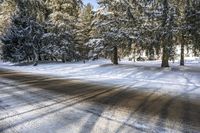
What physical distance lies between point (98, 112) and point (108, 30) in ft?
44.7

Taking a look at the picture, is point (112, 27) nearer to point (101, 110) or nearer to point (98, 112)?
point (101, 110)

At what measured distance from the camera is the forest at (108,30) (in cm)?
1694

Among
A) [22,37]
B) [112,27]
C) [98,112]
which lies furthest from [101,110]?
[22,37]

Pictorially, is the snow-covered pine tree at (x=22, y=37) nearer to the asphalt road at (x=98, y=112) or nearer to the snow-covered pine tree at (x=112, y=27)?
the snow-covered pine tree at (x=112, y=27)

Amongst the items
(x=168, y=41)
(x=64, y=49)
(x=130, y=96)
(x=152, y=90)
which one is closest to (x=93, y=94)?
(x=130, y=96)

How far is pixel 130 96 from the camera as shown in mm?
8953

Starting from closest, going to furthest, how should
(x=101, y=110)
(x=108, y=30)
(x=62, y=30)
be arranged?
(x=101, y=110) < (x=108, y=30) < (x=62, y=30)

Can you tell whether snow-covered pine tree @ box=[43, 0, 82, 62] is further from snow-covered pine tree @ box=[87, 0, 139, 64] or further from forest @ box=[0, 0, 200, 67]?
snow-covered pine tree @ box=[87, 0, 139, 64]

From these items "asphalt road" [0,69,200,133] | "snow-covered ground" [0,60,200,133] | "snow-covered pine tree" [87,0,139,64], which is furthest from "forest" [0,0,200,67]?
"asphalt road" [0,69,200,133]

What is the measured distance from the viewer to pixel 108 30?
19.8 m

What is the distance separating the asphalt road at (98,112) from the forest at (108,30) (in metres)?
8.12

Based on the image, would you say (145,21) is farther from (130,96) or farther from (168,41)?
(130,96)

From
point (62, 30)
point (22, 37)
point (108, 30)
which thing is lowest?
point (108, 30)

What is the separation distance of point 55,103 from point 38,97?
1.22 meters
